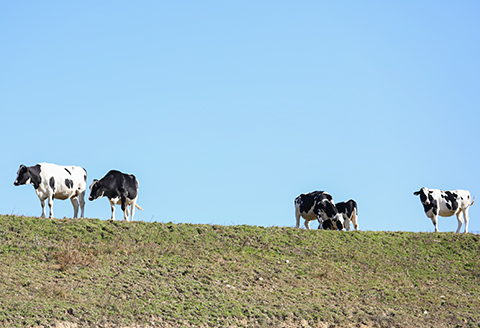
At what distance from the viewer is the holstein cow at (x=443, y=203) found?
113 feet

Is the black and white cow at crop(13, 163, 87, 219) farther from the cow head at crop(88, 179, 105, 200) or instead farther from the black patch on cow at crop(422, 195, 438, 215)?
the black patch on cow at crop(422, 195, 438, 215)

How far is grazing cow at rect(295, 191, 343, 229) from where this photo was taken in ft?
107

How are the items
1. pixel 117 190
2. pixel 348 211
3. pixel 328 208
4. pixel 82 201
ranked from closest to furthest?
pixel 117 190 → pixel 82 201 → pixel 328 208 → pixel 348 211

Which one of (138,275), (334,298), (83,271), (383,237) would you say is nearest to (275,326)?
(334,298)

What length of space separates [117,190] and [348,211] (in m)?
13.0

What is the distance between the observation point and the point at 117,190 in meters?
28.0

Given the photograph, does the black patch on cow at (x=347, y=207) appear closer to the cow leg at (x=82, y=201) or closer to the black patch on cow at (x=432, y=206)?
the black patch on cow at (x=432, y=206)

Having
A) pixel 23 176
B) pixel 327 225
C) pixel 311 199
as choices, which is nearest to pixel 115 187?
pixel 23 176

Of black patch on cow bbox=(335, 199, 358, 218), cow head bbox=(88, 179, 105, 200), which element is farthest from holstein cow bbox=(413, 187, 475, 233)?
cow head bbox=(88, 179, 105, 200)

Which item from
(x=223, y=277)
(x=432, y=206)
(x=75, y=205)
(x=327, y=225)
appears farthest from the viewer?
(x=432, y=206)

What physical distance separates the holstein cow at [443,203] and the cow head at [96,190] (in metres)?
18.0

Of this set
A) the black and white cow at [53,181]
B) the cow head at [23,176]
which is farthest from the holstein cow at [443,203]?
the cow head at [23,176]

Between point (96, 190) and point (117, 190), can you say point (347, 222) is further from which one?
point (96, 190)

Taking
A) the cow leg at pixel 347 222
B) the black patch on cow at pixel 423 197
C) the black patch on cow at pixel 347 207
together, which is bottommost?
the cow leg at pixel 347 222
